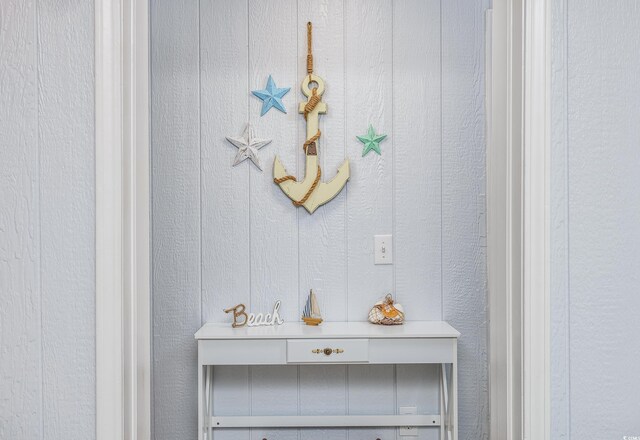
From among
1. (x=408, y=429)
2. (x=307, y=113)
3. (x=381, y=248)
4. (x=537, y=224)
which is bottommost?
(x=408, y=429)

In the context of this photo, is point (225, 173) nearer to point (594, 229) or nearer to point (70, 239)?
point (70, 239)

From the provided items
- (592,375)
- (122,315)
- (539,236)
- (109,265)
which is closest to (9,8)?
(109,265)

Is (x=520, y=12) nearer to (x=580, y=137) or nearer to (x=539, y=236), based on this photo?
(x=580, y=137)

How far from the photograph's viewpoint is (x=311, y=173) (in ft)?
7.12

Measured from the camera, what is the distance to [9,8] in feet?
3.67

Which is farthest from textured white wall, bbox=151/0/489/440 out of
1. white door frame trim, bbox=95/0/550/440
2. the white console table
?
white door frame trim, bbox=95/0/550/440

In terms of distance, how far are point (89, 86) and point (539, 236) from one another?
949 millimetres

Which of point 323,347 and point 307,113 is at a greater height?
point 307,113

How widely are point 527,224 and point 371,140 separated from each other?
1.14m

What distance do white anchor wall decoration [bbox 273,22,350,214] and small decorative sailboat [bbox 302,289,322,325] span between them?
0.35 m

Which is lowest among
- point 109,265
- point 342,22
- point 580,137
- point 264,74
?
point 109,265

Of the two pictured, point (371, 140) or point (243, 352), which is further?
point (371, 140)

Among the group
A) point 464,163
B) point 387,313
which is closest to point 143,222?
point 387,313

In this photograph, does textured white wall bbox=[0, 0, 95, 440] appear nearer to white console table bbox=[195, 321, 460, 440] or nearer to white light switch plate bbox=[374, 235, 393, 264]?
white console table bbox=[195, 321, 460, 440]
